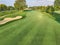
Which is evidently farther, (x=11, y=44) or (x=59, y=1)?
(x=59, y=1)

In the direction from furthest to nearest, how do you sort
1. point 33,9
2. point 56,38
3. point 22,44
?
point 33,9 < point 56,38 < point 22,44


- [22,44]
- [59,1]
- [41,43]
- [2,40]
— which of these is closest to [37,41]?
[41,43]

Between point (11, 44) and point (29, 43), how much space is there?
96 cm

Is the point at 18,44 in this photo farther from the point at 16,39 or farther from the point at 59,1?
the point at 59,1

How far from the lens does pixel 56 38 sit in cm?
1054

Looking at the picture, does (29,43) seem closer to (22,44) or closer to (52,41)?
(22,44)

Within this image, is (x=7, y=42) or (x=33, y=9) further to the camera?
(x=33, y=9)

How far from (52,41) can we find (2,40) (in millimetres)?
2854

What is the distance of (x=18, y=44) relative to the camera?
9031mm

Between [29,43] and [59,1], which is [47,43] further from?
[59,1]

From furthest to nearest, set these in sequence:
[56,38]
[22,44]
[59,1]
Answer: [59,1]
[56,38]
[22,44]

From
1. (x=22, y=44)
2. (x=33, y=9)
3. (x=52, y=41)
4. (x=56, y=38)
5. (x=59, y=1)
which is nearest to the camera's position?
(x=22, y=44)

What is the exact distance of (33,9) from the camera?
3903 cm

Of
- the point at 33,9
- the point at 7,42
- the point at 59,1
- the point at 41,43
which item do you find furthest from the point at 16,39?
the point at 59,1
